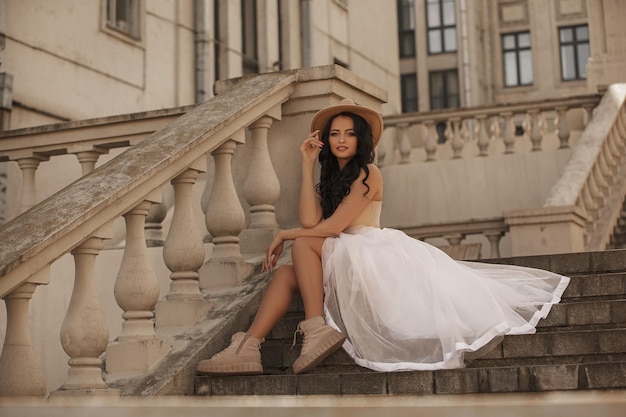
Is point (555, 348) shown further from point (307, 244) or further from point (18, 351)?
point (18, 351)

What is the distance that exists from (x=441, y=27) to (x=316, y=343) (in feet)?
116

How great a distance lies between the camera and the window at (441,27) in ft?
126

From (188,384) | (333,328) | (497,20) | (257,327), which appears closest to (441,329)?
(333,328)

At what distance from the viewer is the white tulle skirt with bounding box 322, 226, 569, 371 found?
4281 mm

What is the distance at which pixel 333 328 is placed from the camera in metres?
4.41

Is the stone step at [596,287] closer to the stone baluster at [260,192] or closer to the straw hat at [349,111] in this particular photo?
the straw hat at [349,111]

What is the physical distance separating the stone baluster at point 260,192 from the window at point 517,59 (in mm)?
33425

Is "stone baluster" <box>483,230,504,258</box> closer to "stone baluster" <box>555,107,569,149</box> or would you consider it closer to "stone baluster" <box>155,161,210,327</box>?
"stone baluster" <box>155,161,210,327</box>

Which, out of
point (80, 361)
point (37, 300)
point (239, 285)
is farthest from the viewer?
point (37, 300)

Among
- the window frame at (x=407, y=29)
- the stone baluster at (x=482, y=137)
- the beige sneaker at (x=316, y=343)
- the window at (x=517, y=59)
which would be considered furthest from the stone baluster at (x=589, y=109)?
the window frame at (x=407, y=29)

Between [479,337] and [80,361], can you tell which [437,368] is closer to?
[479,337]

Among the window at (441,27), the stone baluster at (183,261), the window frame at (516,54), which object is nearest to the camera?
the stone baluster at (183,261)

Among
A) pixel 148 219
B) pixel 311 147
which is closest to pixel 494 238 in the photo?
pixel 148 219

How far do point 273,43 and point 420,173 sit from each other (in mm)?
4356
